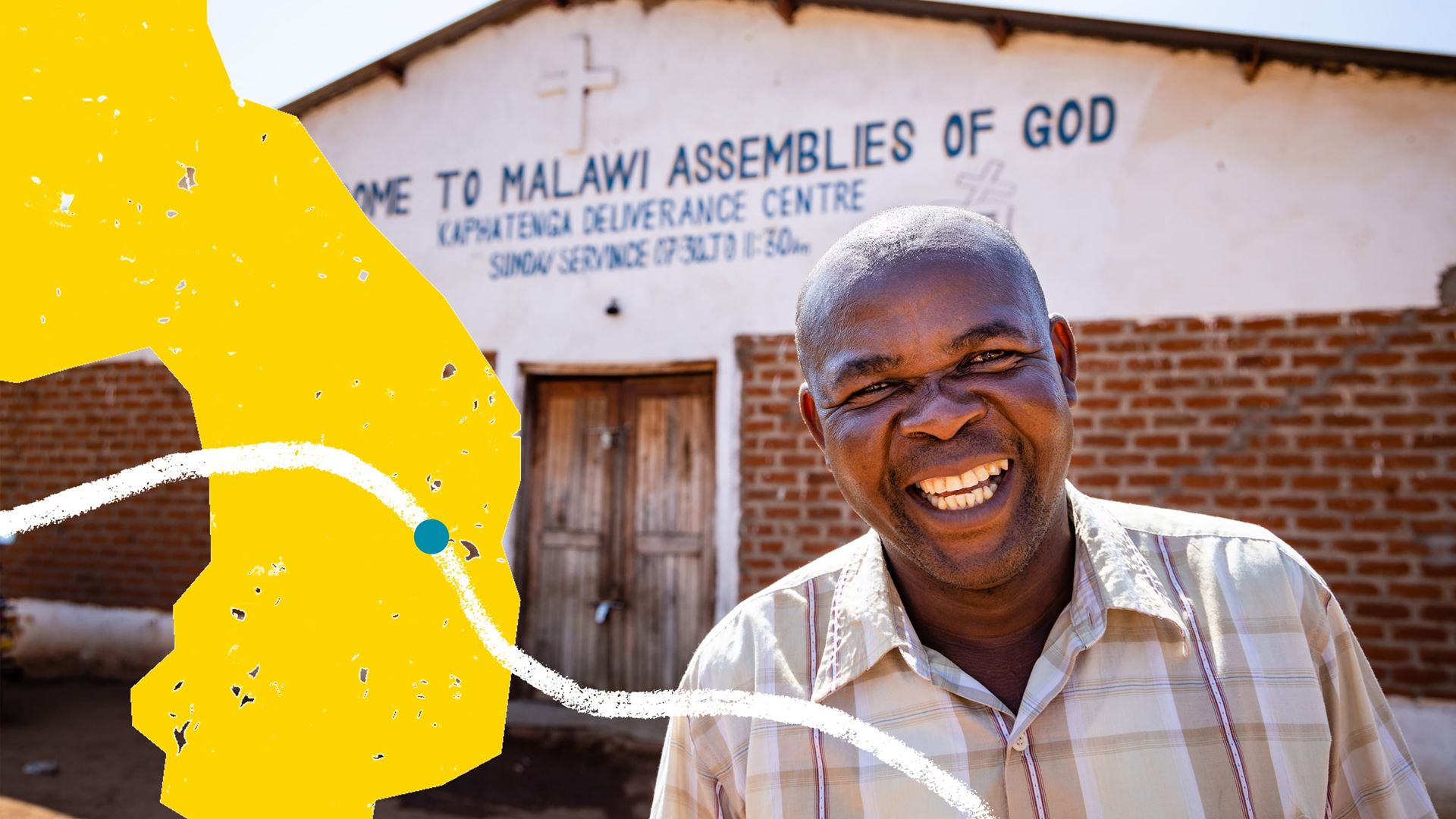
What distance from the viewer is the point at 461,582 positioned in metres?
1.35

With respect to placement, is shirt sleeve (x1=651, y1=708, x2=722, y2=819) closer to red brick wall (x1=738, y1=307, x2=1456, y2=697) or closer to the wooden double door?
red brick wall (x1=738, y1=307, x2=1456, y2=697)

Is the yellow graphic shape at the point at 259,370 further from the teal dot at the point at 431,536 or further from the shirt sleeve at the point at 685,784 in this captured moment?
the shirt sleeve at the point at 685,784

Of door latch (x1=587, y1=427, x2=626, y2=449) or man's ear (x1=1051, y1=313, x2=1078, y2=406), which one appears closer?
man's ear (x1=1051, y1=313, x2=1078, y2=406)

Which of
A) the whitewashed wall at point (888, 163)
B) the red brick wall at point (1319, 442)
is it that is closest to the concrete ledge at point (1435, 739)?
the red brick wall at point (1319, 442)

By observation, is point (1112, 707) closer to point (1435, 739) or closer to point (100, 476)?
point (1435, 739)

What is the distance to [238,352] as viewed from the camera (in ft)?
4.26

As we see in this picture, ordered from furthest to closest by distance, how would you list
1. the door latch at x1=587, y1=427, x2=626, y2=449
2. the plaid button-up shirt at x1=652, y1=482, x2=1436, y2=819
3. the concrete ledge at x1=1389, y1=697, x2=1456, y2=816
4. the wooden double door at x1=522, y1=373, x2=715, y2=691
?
the door latch at x1=587, y1=427, x2=626, y2=449 < the wooden double door at x1=522, y1=373, x2=715, y2=691 < the concrete ledge at x1=1389, y1=697, x2=1456, y2=816 < the plaid button-up shirt at x1=652, y1=482, x2=1436, y2=819

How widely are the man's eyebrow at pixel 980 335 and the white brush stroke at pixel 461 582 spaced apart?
0.53 m

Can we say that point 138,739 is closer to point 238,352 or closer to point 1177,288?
point 238,352

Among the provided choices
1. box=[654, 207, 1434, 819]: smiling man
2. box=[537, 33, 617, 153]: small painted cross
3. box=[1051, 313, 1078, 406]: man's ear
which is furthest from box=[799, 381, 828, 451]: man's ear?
box=[537, 33, 617, 153]: small painted cross

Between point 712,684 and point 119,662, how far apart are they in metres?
6.25

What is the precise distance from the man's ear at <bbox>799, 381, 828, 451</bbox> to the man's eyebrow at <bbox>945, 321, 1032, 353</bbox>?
25 cm

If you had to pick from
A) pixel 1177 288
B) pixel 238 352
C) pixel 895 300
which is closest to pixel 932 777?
pixel 895 300

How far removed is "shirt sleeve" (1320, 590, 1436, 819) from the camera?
3.83 feet
